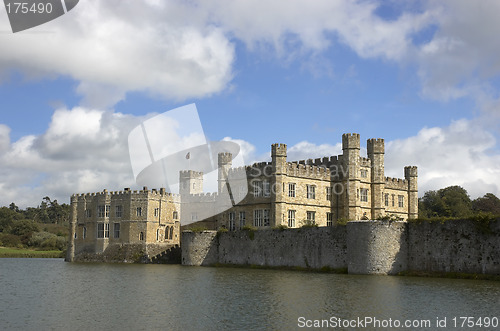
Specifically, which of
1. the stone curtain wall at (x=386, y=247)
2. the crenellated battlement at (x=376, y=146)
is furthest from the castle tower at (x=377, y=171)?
the stone curtain wall at (x=386, y=247)

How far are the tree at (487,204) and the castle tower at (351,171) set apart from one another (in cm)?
2933

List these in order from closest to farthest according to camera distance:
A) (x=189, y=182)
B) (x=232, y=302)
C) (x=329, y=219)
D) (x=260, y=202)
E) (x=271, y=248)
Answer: (x=232, y=302) < (x=271, y=248) < (x=260, y=202) < (x=329, y=219) < (x=189, y=182)

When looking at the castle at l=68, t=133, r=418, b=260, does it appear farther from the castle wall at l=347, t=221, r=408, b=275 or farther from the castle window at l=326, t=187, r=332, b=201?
the castle wall at l=347, t=221, r=408, b=275

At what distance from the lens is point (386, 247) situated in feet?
125

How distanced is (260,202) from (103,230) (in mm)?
20416

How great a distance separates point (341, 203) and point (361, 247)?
18010 millimetres

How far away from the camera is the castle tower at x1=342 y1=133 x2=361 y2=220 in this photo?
55656 mm

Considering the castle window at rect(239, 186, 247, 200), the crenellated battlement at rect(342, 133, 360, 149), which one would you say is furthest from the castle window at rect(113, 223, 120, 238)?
the crenellated battlement at rect(342, 133, 360, 149)

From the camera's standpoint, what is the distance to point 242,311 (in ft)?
74.3

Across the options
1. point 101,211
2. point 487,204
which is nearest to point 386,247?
point 101,211

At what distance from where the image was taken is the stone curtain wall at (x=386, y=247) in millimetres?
Result: 34750

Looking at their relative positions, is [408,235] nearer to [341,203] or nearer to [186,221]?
[341,203]

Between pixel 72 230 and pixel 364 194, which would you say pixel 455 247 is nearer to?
pixel 364 194

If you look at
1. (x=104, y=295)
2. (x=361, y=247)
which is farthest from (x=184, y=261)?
(x=104, y=295)
